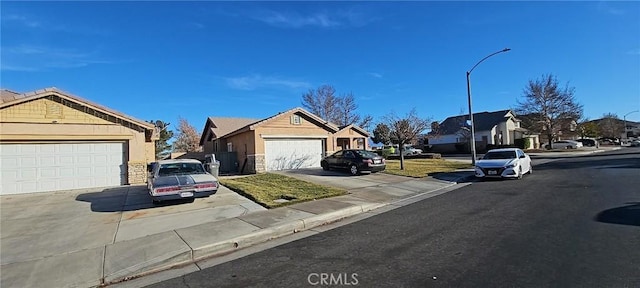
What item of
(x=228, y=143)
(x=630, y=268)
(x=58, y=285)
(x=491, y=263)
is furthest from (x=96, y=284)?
(x=228, y=143)

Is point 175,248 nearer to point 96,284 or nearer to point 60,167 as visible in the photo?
point 96,284

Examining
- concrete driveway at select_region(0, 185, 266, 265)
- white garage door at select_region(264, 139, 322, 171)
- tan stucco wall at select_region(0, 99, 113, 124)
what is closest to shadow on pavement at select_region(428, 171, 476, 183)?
white garage door at select_region(264, 139, 322, 171)

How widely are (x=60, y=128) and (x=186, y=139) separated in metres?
37.0

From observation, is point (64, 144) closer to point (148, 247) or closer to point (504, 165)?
point (148, 247)

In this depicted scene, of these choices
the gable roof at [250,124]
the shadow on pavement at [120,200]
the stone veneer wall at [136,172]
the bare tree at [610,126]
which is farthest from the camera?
the bare tree at [610,126]

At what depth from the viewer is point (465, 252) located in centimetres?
530

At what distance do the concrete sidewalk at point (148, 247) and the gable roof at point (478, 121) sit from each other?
134ft

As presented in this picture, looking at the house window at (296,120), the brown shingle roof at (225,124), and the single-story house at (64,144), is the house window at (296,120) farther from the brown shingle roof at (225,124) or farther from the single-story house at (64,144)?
the brown shingle roof at (225,124)

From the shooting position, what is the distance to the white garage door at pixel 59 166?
1387 centimetres

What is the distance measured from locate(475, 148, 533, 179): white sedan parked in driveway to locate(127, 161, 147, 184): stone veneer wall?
55.2ft

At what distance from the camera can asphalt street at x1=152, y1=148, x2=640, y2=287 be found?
4.30 meters

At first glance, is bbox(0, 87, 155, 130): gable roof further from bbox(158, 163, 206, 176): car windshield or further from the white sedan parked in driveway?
the white sedan parked in driveway

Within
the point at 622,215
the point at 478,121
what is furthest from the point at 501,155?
the point at 478,121

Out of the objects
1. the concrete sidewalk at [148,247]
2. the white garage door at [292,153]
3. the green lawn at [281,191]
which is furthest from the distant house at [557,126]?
the concrete sidewalk at [148,247]
